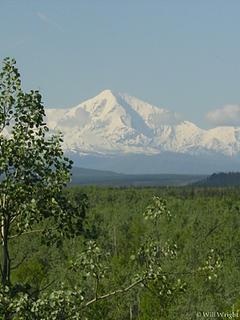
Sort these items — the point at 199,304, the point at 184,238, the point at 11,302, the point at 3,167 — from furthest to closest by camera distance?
the point at 184,238 < the point at 199,304 < the point at 3,167 < the point at 11,302

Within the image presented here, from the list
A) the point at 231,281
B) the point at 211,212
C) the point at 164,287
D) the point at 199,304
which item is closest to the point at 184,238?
the point at 211,212

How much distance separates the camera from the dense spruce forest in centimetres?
1485

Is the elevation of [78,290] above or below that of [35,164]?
below

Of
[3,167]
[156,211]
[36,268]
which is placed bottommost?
[36,268]

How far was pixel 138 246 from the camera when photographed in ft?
82.9

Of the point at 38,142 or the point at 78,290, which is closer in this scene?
the point at 78,290

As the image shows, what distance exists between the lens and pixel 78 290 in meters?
12.1

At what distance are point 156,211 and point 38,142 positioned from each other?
2838mm

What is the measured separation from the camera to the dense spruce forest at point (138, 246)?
14854 mm

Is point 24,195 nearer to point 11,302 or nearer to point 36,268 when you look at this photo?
point 11,302

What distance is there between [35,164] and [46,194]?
0.66 m

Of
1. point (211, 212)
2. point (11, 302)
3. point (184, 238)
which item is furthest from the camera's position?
point (211, 212)

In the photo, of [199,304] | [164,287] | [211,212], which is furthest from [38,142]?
[211,212]

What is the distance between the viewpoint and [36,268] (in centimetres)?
9625
